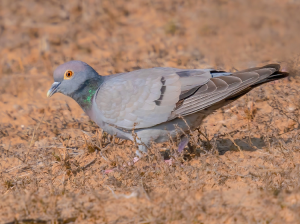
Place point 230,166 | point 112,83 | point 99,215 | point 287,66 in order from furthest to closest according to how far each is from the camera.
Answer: point 287,66
point 112,83
point 230,166
point 99,215

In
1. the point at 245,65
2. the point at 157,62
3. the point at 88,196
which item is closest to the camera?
the point at 88,196

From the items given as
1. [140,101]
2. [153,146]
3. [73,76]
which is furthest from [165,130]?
Result: [73,76]

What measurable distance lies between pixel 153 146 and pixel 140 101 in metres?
0.54

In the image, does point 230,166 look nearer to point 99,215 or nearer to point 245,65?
point 99,215

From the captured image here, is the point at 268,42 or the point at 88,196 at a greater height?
the point at 268,42

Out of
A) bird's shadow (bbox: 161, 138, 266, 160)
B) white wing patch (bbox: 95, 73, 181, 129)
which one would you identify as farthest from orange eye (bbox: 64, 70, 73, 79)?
bird's shadow (bbox: 161, 138, 266, 160)

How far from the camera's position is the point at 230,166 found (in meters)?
4.18

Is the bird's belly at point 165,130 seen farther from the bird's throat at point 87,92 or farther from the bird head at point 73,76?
the bird head at point 73,76

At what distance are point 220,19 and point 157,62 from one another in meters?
2.01

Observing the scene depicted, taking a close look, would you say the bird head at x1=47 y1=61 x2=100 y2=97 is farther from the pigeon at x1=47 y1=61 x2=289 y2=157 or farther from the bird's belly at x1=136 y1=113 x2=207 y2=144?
the bird's belly at x1=136 y1=113 x2=207 y2=144

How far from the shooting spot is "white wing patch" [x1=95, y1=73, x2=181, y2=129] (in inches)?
169

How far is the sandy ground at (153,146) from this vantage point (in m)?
3.38

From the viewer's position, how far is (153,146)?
4.14 m

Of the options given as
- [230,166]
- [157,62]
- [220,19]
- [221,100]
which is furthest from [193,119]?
[220,19]
